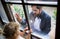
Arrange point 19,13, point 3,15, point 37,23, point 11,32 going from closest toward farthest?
1. point 11,32
2. point 37,23
3. point 19,13
4. point 3,15

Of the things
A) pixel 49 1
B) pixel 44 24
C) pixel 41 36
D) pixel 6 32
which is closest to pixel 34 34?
pixel 41 36

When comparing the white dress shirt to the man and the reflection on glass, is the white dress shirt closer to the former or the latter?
the man

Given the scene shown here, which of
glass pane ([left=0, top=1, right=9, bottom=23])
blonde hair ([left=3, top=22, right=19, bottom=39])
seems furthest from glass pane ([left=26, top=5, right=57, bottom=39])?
glass pane ([left=0, top=1, right=9, bottom=23])

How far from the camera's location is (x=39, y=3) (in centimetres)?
163

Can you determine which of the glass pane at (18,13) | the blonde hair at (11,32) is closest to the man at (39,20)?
the glass pane at (18,13)

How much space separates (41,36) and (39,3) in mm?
516

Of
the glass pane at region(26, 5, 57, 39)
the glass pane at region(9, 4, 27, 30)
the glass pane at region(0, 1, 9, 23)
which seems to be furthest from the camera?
the glass pane at region(0, 1, 9, 23)

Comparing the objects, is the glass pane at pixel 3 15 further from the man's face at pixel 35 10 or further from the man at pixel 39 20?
the man's face at pixel 35 10

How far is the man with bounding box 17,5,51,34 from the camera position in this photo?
5.69 ft

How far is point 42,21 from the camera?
1.80 meters

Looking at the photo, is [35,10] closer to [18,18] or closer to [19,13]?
[19,13]

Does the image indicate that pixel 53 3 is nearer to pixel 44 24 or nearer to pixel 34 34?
pixel 44 24

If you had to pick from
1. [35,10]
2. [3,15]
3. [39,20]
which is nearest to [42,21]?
[39,20]

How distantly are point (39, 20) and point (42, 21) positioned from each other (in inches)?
2.0
